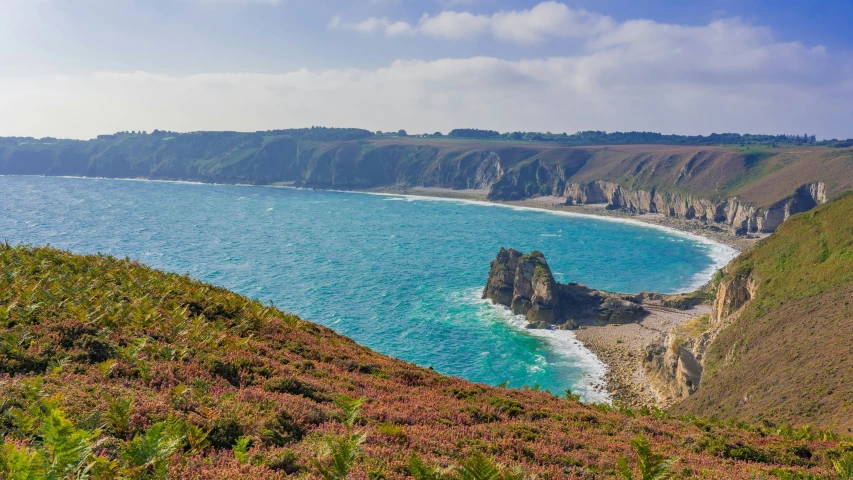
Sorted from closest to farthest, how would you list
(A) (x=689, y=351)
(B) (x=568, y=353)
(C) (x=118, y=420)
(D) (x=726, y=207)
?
(C) (x=118, y=420) < (A) (x=689, y=351) < (B) (x=568, y=353) < (D) (x=726, y=207)

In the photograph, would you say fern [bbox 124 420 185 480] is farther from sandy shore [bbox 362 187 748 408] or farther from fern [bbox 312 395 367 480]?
sandy shore [bbox 362 187 748 408]

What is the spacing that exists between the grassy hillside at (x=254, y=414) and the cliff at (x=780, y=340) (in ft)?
48.4

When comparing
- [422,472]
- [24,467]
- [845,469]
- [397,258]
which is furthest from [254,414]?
[397,258]

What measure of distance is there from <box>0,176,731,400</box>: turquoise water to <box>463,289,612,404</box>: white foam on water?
249mm

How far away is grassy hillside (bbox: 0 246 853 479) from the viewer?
8680 mm

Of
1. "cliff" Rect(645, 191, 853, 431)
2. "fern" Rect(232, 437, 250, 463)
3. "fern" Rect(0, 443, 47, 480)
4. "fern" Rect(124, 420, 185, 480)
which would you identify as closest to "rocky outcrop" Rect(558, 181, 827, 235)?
"cliff" Rect(645, 191, 853, 431)

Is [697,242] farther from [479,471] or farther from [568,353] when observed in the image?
[479,471]

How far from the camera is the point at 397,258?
107938mm

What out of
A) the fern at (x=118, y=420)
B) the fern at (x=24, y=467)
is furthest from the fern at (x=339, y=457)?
the fern at (x=118, y=420)

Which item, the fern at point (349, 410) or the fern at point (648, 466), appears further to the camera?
the fern at point (349, 410)

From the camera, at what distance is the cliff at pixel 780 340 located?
98.2ft

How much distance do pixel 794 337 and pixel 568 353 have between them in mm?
27070

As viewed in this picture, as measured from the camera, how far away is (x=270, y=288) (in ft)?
266

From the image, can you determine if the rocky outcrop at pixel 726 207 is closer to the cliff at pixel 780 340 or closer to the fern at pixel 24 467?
the cliff at pixel 780 340
